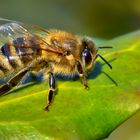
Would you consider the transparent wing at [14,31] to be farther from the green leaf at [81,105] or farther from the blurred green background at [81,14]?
the blurred green background at [81,14]

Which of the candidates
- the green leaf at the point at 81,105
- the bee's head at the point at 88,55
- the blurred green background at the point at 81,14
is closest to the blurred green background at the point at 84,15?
the blurred green background at the point at 81,14

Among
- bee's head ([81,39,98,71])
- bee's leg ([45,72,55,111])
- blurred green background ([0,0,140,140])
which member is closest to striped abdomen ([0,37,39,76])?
bee's leg ([45,72,55,111])

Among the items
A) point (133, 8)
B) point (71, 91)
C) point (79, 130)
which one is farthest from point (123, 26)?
point (79, 130)

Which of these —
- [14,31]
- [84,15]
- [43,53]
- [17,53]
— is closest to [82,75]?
[43,53]

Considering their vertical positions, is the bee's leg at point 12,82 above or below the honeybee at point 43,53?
below

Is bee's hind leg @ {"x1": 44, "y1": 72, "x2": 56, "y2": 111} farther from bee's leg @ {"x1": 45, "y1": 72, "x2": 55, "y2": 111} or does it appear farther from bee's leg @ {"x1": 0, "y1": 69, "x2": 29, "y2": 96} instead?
bee's leg @ {"x1": 0, "y1": 69, "x2": 29, "y2": 96}

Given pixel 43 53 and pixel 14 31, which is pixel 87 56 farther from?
pixel 14 31

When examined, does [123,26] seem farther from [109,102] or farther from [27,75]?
[109,102]
